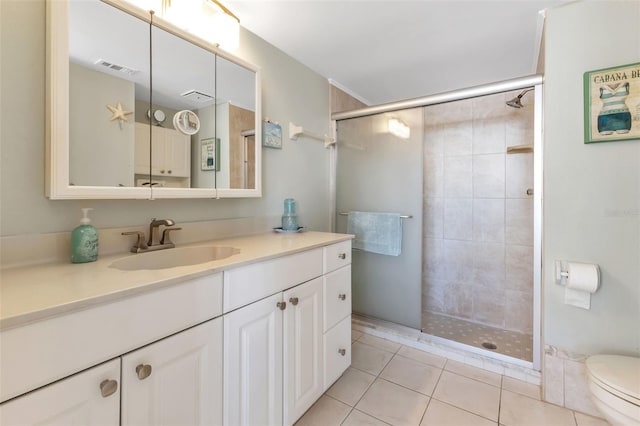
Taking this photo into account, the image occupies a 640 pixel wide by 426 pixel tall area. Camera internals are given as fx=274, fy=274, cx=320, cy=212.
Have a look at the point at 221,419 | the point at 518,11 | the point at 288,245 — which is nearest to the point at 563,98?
the point at 518,11

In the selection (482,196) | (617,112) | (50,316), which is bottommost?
(50,316)

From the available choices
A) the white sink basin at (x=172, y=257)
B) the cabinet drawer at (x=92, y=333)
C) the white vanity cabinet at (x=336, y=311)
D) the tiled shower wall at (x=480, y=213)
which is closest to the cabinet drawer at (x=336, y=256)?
the white vanity cabinet at (x=336, y=311)

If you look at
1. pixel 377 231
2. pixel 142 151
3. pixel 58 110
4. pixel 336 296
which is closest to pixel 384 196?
pixel 377 231

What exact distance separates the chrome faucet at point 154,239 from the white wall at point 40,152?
7 cm

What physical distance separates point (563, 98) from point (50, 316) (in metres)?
2.15

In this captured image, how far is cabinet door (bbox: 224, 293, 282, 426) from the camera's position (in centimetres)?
95

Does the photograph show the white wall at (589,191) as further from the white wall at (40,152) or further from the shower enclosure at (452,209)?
the white wall at (40,152)

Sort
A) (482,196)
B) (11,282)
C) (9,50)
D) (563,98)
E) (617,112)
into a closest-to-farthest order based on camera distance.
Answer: (11,282), (9,50), (617,112), (563,98), (482,196)

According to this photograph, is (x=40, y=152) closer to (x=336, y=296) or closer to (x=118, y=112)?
(x=118, y=112)

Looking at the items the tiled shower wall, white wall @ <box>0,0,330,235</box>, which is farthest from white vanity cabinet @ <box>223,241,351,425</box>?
the tiled shower wall

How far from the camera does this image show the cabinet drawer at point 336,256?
1.44 meters

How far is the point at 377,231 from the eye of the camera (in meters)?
2.14

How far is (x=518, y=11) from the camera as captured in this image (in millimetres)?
1464

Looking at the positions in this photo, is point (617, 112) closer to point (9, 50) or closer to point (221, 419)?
point (221, 419)
